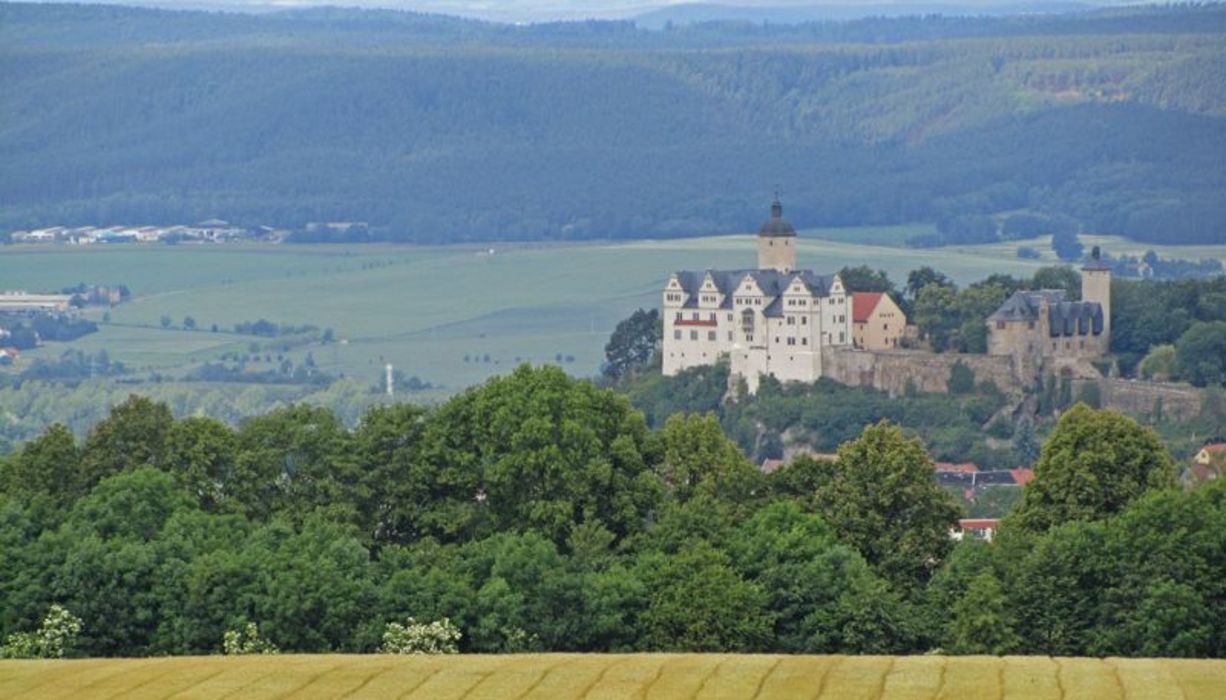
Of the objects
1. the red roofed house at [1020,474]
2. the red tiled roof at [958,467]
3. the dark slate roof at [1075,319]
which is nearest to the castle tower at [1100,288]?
the dark slate roof at [1075,319]

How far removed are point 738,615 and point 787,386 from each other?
3079 inches

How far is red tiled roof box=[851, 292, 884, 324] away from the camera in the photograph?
456 feet

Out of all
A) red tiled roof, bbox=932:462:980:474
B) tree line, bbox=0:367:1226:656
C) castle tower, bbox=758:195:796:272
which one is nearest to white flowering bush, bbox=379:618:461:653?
tree line, bbox=0:367:1226:656

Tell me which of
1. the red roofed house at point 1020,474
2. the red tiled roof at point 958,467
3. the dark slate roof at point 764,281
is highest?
the dark slate roof at point 764,281

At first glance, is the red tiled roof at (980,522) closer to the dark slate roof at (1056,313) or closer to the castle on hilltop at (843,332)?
the dark slate roof at (1056,313)

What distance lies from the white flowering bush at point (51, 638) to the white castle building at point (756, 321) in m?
78.0

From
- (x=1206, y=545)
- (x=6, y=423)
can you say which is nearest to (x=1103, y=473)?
(x=1206, y=545)

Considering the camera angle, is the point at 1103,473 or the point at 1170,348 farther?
the point at 1170,348

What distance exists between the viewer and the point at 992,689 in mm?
47594

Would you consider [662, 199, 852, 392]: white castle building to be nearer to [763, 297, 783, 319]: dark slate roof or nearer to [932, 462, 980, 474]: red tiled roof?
[763, 297, 783, 319]: dark slate roof

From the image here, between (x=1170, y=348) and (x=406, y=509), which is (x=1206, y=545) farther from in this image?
(x=1170, y=348)

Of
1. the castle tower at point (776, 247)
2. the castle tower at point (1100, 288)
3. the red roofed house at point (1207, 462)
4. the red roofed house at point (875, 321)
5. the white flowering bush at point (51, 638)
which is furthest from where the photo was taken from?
the castle tower at point (776, 247)

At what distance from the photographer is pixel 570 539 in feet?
218

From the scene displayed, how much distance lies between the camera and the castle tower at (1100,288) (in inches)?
5379
